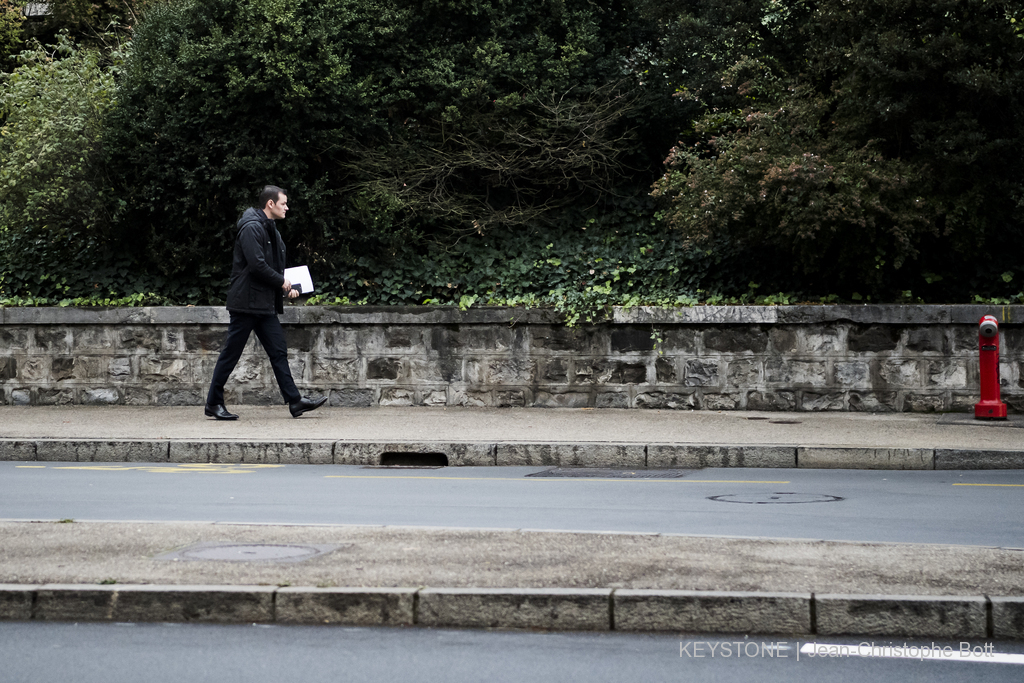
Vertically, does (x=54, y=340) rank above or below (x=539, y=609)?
above

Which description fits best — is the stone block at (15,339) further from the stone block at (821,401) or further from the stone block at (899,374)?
the stone block at (899,374)

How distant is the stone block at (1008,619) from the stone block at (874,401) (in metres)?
8.59

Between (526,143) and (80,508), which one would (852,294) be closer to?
(526,143)

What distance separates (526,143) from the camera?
1517cm

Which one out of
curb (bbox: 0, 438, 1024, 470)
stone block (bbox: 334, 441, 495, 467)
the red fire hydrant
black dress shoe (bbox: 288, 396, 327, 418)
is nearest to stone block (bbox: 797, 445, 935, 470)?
curb (bbox: 0, 438, 1024, 470)

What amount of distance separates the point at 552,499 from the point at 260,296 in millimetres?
5180

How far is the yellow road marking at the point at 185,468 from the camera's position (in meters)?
9.77

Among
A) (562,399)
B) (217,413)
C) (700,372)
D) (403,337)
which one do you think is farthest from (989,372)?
(217,413)

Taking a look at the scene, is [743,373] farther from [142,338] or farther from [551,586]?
[551,586]

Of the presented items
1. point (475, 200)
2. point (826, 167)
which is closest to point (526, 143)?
point (475, 200)

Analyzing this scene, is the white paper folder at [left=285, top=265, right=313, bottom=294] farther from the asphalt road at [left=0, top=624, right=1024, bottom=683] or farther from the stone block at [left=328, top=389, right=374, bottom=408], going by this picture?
the asphalt road at [left=0, top=624, right=1024, bottom=683]

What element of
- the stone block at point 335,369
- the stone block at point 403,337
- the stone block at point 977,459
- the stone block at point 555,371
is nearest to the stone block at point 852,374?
the stone block at point 555,371

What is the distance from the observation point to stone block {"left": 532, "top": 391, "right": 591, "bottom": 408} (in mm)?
13516

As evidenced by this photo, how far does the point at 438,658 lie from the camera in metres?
4.41
